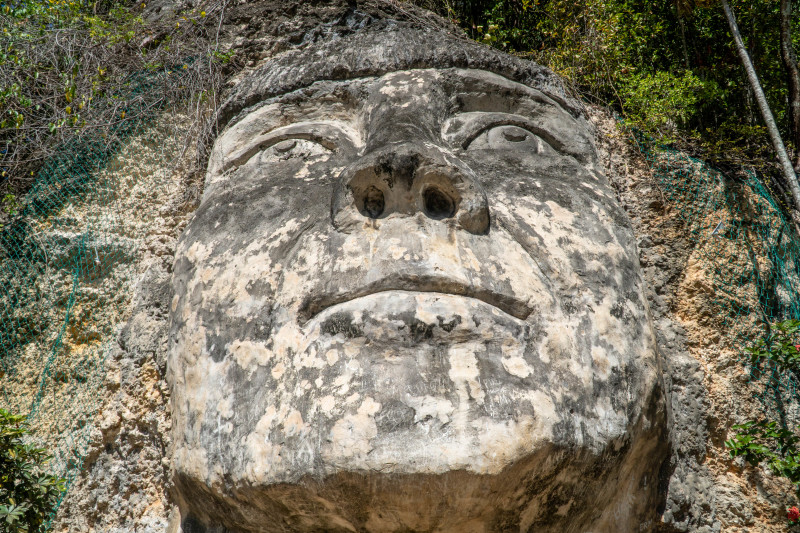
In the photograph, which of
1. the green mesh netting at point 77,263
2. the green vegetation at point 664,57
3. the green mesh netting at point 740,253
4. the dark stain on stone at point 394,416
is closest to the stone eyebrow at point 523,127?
the green mesh netting at point 740,253

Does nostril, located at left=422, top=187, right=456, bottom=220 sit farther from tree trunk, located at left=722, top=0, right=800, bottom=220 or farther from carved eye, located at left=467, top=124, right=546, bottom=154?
tree trunk, located at left=722, top=0, right=800, bottom=220

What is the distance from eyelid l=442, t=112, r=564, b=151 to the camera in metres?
2.46

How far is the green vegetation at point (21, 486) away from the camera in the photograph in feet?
6.31

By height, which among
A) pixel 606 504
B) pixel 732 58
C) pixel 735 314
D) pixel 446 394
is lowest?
pixel 606 504

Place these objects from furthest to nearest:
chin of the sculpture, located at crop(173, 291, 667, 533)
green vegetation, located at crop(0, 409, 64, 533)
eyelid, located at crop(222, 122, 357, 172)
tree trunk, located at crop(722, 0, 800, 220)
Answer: tree trunk, located at crop(722, 0, 800, 220), eyelid, located at crop(222, 122, 357, 172), green vegetation, located at crop(0, 409, 64, 533), chin of the sculpture, located at crop(173, 291, 667, 533)

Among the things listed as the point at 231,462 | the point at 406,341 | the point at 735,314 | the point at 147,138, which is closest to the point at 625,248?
the point at 735,314

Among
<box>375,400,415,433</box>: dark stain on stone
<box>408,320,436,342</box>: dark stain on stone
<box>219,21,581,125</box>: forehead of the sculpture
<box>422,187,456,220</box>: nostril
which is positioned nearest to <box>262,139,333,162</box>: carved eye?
<box>219,21,581,125</box>: forehead of the sculpture

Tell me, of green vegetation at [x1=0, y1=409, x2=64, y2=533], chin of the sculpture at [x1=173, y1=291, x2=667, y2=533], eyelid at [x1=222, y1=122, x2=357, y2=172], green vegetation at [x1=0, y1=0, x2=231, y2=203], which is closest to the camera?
chin of the sculpture at [x1=173, y1=291, x2=667, y2=533]

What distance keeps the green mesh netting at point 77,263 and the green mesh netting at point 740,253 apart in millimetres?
2045

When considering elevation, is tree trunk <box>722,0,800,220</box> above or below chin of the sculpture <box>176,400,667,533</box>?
above

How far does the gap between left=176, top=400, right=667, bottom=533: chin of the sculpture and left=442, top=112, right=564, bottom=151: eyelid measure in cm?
103

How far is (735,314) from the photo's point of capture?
2.54 metres

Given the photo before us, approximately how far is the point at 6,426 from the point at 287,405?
0.90m

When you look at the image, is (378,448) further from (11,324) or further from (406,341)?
(11,324)
